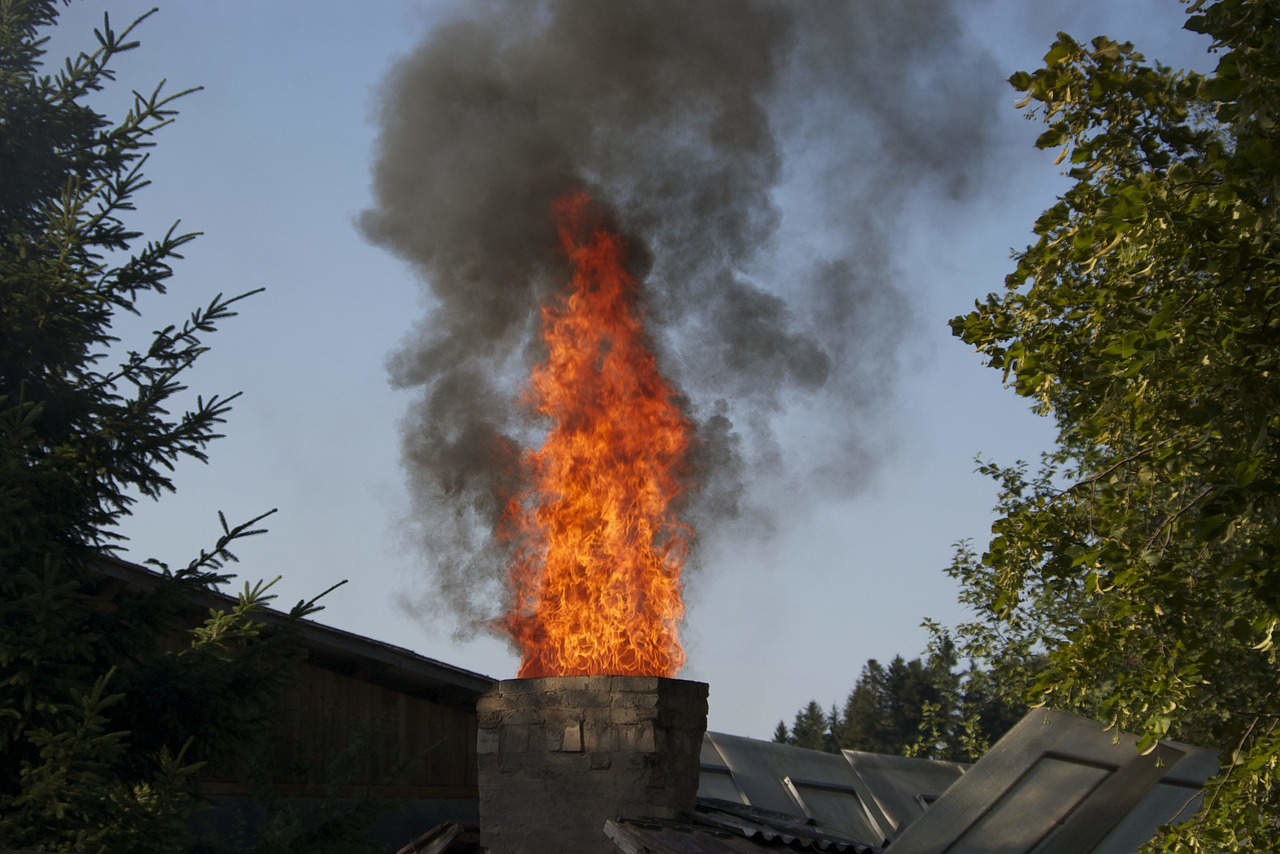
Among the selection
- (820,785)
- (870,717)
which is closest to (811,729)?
(870,717)

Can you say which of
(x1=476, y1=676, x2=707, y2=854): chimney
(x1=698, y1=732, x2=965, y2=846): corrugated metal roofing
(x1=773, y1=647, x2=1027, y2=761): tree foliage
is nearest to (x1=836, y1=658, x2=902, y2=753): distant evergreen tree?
(x1=773, y1=647, x2=1027, y2=761): tree foliage

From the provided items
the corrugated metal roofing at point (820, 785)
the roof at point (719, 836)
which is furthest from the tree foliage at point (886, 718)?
the roof at point (719, 836)

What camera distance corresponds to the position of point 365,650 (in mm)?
14000

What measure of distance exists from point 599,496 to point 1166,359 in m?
5.72

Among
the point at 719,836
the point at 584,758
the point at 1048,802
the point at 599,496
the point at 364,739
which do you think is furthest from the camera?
the point at 364,739

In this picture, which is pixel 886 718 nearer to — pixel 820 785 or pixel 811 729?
pixel 811 729

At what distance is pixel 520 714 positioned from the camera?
9.93 meters

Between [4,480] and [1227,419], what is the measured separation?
7.28 metres

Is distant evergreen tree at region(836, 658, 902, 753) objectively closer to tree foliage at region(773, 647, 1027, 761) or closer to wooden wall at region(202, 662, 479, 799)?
tree foliage at region(773, 647, 1027, 761)

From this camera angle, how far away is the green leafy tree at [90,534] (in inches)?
301

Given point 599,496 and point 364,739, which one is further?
point 364,739

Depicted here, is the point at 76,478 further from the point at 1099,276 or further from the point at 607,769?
the point at 1099,276

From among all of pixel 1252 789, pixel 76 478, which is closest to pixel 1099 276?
pixel 1252 789

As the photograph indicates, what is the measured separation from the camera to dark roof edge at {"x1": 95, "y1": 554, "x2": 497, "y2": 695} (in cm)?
1295
